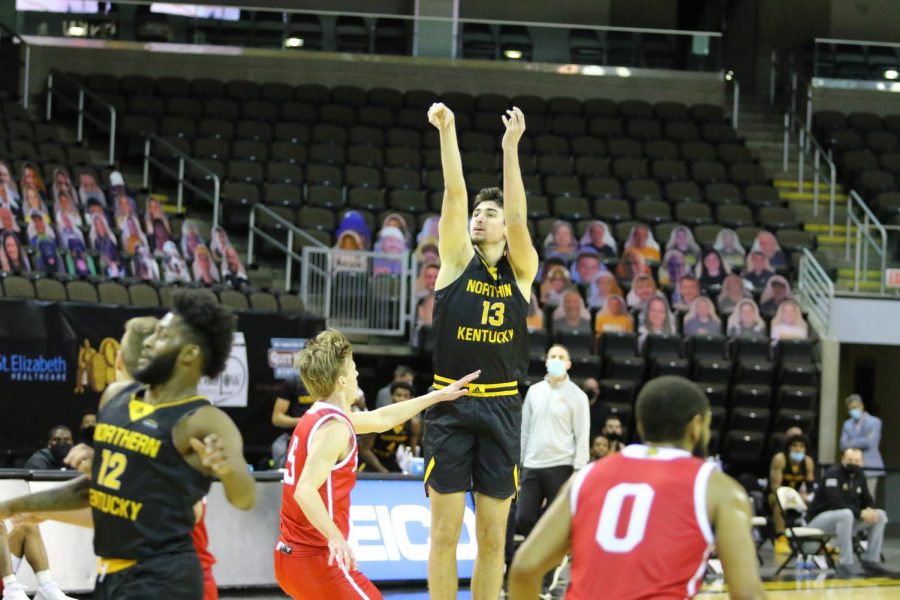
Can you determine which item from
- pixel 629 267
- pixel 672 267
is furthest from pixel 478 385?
pixel 672 267

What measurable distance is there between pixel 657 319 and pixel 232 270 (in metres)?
5.03

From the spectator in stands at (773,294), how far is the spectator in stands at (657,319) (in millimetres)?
1537

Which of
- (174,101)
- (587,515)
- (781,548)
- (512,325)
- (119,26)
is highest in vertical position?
(119,26)

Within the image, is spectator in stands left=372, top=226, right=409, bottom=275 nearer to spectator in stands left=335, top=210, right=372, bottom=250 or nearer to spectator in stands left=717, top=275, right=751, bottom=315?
spectator in stands left=335, top=210, right=372, bottom=250

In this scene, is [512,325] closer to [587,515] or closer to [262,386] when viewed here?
[587,515]

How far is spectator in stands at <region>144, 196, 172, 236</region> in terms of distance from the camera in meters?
15.7

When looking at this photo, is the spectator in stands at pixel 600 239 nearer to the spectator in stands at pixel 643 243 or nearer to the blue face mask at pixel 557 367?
the spectator in stands at pixel 643 243

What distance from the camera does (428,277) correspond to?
52.3 feet

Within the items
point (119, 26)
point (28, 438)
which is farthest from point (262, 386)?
point (119, 26)

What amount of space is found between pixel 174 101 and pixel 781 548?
10645 mm

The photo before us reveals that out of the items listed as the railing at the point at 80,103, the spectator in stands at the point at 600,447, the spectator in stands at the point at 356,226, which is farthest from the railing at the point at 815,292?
the railing at the point at 80,103

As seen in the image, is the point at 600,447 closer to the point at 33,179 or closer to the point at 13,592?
the point at 13,592

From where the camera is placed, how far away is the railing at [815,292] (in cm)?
1784

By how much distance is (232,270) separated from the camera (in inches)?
620
